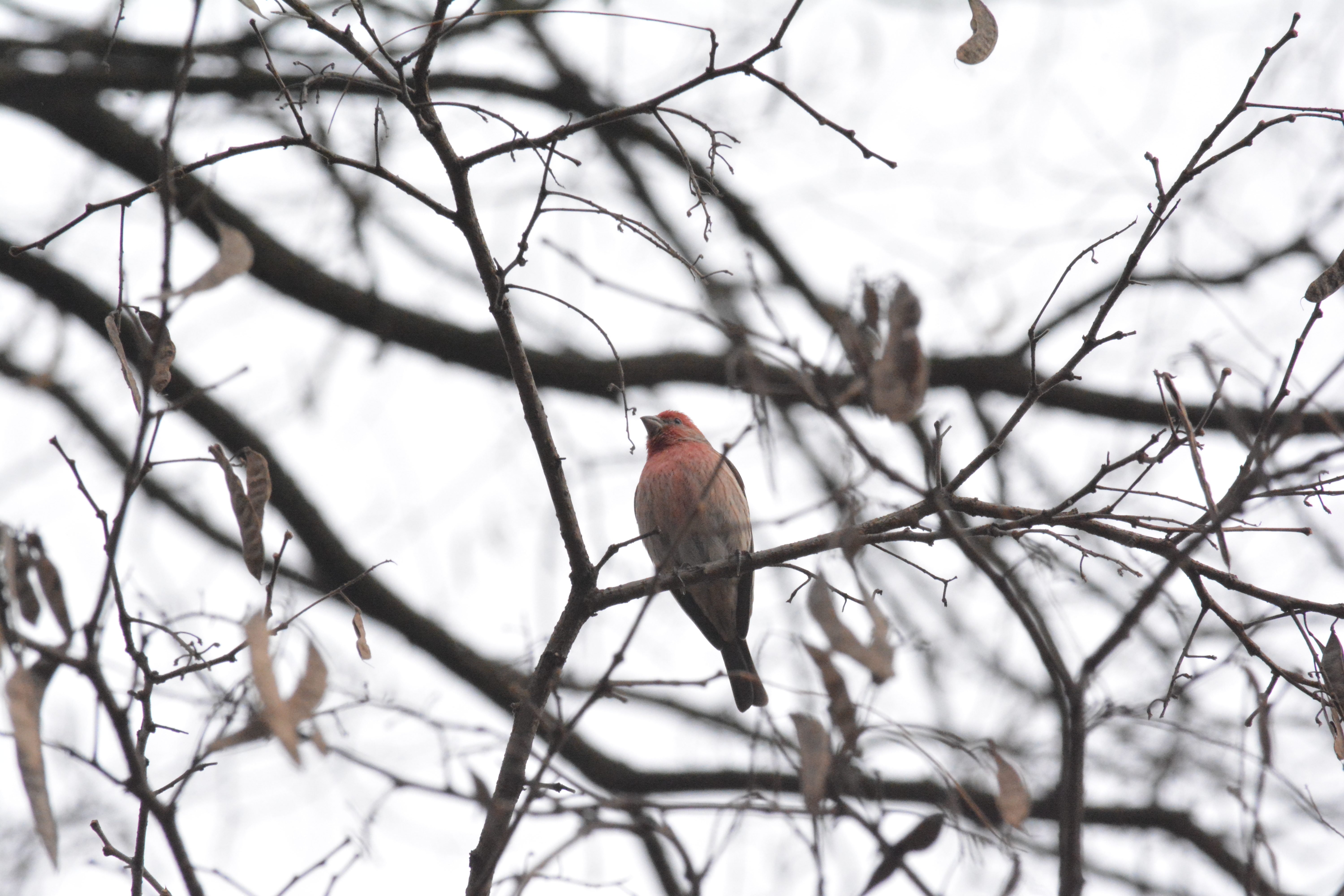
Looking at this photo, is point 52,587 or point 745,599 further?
point 745,599

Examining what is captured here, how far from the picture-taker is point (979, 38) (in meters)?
3.09

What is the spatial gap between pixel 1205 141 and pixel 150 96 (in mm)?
6745

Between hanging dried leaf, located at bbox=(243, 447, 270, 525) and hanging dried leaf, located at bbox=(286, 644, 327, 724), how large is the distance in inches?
16.9

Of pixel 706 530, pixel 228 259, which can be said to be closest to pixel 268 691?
pixel 228 259

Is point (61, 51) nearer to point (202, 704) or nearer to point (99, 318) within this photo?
point (99, 318)

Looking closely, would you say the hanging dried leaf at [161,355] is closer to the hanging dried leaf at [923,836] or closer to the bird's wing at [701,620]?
the hanging dried leaf at [923,836]

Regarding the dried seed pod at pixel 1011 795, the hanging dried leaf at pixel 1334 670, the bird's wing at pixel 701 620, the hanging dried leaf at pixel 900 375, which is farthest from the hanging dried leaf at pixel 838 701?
the bird's wing at pixel 701 620

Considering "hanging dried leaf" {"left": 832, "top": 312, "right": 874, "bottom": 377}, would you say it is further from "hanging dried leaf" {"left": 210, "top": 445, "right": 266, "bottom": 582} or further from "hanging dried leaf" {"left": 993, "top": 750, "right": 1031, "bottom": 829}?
"hanging dried leaf" {"left": 210, "top": 445, "right": 266, "bottom": 582}

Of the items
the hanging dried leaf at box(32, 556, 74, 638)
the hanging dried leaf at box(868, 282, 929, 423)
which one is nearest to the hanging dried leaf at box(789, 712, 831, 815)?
the hanging dried leaf at box(868, 282, 929, 423)

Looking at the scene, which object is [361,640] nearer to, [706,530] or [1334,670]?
[1334,670]

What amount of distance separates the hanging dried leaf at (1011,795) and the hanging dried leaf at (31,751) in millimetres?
1904

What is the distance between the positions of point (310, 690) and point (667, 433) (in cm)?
527

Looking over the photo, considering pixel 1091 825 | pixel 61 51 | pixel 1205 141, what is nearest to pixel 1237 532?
pixel 1205 141

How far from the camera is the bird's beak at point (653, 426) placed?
7664 millimetres
